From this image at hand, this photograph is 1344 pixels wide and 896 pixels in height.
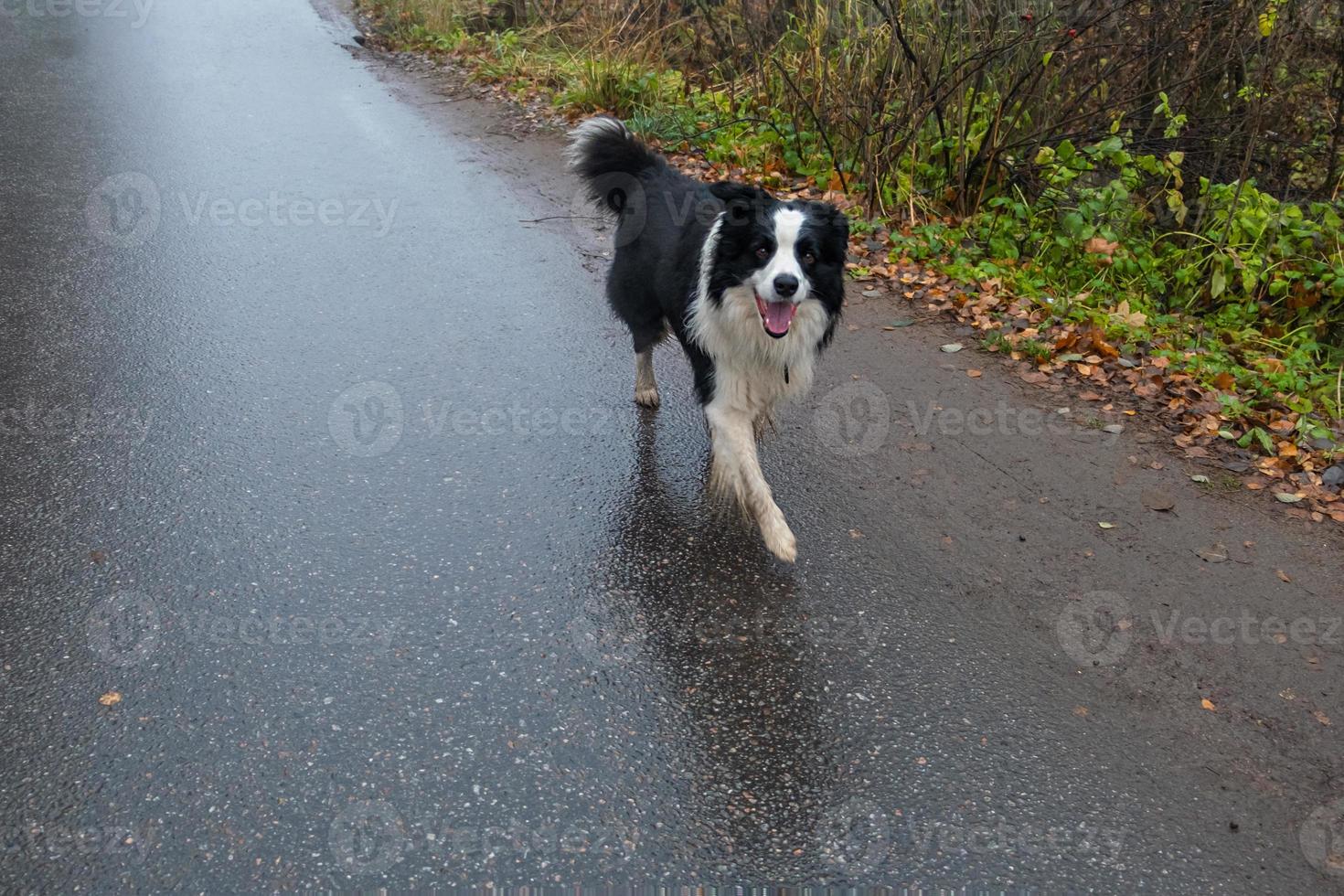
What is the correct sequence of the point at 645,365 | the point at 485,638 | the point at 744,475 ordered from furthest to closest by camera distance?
the point at 645,365 → the point at 744,475 → the point at 485,638

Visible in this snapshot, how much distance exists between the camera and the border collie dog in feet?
12.8

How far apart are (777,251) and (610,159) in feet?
5.14

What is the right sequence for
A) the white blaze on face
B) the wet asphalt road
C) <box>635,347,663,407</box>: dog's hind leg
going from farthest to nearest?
1. <box>635,347,663,407</box>: dog's hind leg
2. the white blaze on face
3. the wet asphalt road

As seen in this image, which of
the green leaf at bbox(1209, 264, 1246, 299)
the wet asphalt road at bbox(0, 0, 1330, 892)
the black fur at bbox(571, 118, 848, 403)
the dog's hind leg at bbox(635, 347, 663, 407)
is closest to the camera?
the wet asphalt road at bbox(0, 0, 1330, 892)

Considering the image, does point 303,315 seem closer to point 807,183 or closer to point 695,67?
point 807,183

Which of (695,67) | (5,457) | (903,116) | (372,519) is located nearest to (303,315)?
(5,457)

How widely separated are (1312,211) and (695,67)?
19.6ft

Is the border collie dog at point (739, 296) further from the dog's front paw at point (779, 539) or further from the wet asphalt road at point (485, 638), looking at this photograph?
the wet asphalt road at point (485, 638)

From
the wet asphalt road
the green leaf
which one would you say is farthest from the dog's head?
the green leaf

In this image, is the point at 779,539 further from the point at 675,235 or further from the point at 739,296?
the point at 675,235

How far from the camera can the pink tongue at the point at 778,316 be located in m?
3.96

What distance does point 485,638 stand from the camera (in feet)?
11.2

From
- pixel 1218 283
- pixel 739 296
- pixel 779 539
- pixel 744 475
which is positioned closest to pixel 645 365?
pixel 739 296

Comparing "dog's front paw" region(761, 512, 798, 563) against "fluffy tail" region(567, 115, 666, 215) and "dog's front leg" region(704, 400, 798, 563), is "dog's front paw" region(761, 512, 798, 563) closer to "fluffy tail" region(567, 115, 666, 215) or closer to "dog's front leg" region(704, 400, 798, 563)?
"dog's front leg" region(704, 400, 798, 563)
